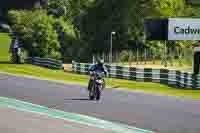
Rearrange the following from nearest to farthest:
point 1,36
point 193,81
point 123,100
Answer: point 123,100
point 193,81
point 1,36

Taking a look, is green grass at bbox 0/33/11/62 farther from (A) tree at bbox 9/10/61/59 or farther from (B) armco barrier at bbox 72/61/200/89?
(B) armco barrier at bbox 72/61/200/89

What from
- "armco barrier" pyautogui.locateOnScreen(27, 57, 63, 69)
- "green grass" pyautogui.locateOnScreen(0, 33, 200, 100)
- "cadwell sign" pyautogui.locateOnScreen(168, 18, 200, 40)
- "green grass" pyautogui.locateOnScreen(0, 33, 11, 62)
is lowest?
"green grass" pyautogui.locateOnScreen(0, 33, 200, 100)

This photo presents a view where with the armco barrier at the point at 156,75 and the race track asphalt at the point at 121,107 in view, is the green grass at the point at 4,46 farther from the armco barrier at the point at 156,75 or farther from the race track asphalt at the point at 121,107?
the race track asphalt at the point at 121,107

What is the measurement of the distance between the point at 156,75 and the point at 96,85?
67.4ft

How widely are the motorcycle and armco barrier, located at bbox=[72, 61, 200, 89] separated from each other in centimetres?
1599

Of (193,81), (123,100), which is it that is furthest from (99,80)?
(193,81)

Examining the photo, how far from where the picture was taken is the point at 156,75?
43.4 metres

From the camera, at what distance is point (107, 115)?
1878 cm

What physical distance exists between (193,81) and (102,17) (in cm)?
3862

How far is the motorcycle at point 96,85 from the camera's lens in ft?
75.4

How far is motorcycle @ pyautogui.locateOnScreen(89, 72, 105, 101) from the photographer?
905 inches

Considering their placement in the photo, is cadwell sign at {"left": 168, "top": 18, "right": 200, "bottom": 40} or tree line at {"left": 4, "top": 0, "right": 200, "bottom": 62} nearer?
cadwell sign at {"left": 168, "top": 18, "right": 200, "bottom": 40}

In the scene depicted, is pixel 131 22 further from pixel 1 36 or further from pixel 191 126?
pixel 191 126

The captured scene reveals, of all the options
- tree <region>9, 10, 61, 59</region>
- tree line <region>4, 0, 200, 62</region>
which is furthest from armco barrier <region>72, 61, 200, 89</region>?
tree line <region>4, 0, 200, 62</region>
